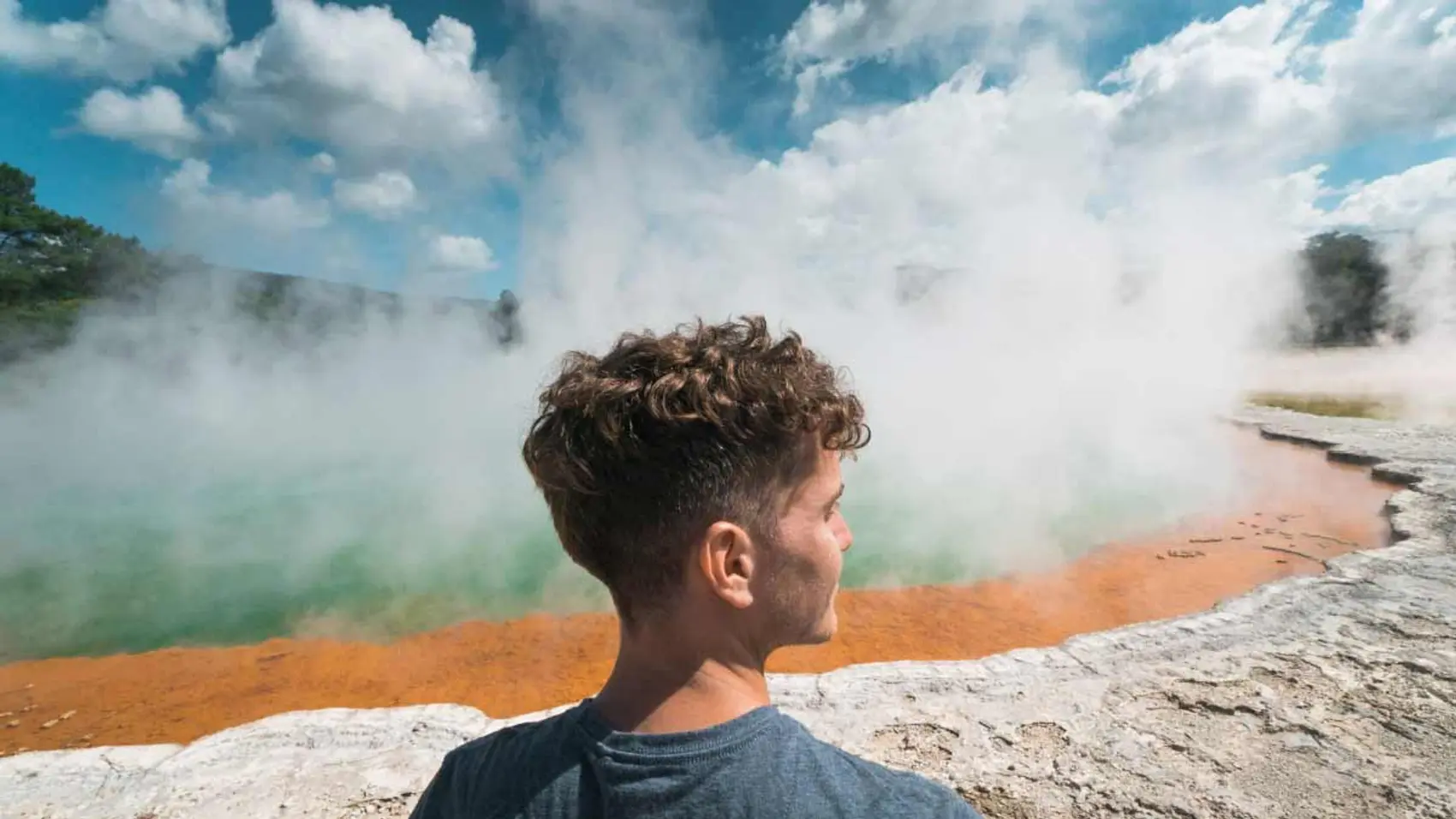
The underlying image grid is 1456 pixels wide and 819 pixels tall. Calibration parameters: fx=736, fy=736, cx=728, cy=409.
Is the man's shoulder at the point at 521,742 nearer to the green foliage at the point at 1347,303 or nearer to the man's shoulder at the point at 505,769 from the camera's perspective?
the man's shoulder at the point at 505,769

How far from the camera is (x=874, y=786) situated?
654mm

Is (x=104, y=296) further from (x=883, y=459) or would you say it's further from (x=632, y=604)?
(x=632, y=604)

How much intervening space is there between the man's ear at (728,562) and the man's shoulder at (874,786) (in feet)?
0.48

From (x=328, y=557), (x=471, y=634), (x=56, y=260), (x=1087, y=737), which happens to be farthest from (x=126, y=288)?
(x=1087, y=737)

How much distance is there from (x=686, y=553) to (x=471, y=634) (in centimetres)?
370

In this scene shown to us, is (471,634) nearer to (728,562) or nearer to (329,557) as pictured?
(329,557)

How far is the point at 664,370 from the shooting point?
79 centimetres

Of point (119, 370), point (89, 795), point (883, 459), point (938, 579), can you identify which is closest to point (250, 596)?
point (89, 795)

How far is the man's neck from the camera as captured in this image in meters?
0.71

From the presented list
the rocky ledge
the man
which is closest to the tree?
the rocky ledge

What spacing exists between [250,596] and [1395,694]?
574 cm

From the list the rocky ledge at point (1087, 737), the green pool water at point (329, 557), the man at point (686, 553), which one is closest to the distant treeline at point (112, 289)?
the green pool water at point (329, 557)

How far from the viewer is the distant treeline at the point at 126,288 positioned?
15062 mm

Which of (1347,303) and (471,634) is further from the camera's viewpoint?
(1347,303)
